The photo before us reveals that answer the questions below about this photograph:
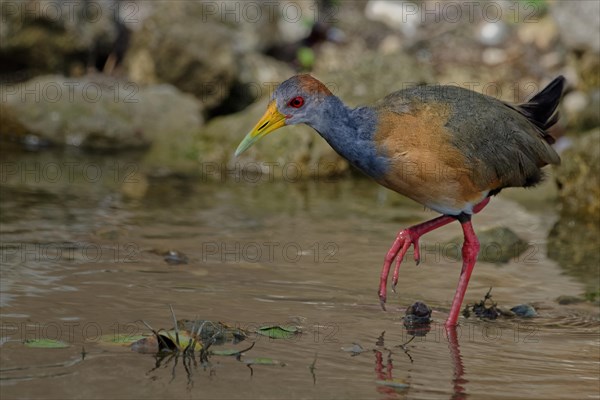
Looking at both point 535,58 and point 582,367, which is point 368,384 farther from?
point 535,58

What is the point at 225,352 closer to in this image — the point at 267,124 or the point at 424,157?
the point at 267,124

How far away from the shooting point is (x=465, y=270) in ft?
22.0

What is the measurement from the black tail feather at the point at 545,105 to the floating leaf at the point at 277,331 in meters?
2.52

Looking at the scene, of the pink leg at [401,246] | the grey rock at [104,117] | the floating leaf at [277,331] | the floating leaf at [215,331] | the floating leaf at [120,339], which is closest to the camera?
the floating leaf at [120,339]

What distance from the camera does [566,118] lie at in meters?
14.5

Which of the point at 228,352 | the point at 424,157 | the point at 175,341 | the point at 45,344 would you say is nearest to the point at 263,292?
the point at 424,157

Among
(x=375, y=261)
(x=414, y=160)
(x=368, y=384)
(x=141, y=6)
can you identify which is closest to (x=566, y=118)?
(x=141, y=6)

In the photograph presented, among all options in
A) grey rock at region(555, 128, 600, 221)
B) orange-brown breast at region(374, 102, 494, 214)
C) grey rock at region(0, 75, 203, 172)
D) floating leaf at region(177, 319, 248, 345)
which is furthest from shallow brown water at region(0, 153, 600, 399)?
grey rock at region(0, 75, 203, 172)

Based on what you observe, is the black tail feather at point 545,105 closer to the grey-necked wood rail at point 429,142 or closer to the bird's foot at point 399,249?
the grey-necked wood rail at point 429,142

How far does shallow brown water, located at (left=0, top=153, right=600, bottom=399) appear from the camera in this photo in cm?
500

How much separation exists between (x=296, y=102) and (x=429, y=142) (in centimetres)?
84

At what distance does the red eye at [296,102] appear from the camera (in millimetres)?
6230

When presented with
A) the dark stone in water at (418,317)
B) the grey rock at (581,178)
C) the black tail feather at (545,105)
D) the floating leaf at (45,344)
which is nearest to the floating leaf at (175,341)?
the floating leaf at (45,344)

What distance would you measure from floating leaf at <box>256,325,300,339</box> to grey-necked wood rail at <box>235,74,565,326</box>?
836 millimetres
